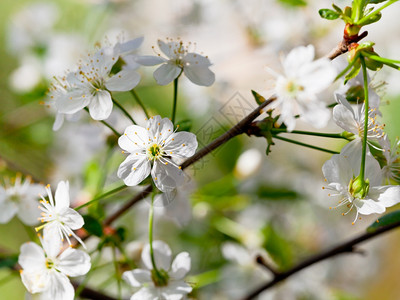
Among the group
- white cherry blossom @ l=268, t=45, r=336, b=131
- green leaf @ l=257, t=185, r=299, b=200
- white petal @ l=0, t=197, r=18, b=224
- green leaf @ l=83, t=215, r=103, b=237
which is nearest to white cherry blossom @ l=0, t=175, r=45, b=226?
white petal @ l=0, t=197, r=18, b=224

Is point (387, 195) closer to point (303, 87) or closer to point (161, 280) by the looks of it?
point (303, 87)

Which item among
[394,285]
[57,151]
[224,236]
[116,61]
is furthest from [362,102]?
[394,285]

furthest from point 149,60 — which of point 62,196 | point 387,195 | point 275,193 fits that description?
point 275,193

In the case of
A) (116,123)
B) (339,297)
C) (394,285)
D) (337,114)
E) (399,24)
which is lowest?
(394,285)

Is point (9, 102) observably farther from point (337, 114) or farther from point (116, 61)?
point (337, 114)

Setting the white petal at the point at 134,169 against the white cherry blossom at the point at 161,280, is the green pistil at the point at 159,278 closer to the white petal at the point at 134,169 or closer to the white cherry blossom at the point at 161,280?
the white cherry blossom at the point at 161,280

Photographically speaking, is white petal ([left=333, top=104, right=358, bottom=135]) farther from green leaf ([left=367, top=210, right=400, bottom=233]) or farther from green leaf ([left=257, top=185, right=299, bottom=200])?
green leaf ([left=257, top=185, right=299, bottom=200])
